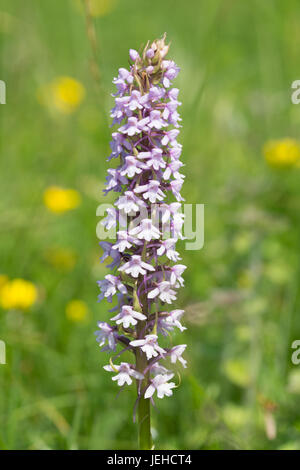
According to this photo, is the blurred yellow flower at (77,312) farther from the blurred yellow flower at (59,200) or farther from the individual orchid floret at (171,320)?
the individual orchid floret at (171,320)

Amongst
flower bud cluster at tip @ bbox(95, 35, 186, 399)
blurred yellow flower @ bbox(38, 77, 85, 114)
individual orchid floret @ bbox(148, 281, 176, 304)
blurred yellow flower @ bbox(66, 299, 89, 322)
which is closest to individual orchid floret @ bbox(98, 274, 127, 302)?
flower bud cluster at tip @ bbox(95, 35, 186, 399)

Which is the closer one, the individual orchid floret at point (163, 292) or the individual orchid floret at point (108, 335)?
the individual orchid floret at point (163, 292)

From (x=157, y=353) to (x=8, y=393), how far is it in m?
1.72

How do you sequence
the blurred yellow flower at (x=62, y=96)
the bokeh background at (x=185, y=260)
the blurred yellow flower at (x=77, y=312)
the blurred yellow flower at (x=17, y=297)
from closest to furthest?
1. the bokeh background at (x=185, y=260)
2. the blurred yellow flower at (x=17, y=297)
3. the blurred yellow flower at (x=77, y=312)
4. the blurred yellow flower at (x=62, y=96)

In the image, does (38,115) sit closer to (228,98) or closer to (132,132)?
(228,98)

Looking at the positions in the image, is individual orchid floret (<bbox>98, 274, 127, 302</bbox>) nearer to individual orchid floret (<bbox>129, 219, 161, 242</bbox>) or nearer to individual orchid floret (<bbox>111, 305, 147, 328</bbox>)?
individual orchid floret (<bbox>111, 305, 147, 328</bbox>)

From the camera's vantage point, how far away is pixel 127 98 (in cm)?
213

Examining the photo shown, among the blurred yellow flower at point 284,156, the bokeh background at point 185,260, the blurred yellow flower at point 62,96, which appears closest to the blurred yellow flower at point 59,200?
the bokeh background at point 185,260

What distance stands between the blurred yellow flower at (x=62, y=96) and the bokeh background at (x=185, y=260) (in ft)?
0.10

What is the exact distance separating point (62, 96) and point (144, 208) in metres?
5.50

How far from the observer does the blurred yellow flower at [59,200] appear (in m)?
5.05
